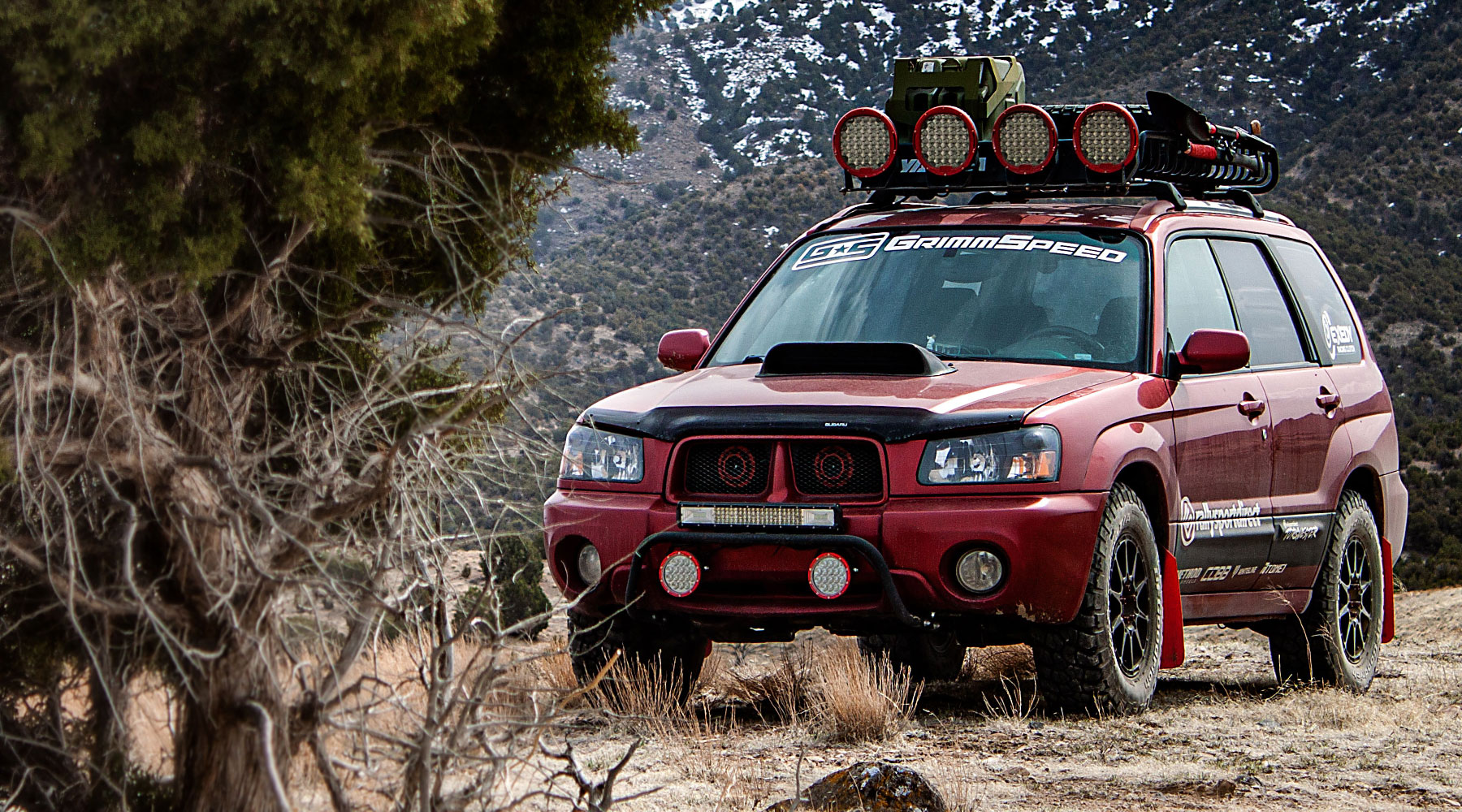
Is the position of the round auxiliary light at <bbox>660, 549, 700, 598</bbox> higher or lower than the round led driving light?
lower

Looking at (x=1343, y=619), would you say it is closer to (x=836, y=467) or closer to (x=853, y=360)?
(x=853, y=360)

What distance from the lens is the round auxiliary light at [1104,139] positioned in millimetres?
7438

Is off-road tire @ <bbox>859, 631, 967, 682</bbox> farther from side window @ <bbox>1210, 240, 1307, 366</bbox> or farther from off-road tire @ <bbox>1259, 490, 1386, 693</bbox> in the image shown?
side window @ <bbox>1210, 240, 1307, 366</bbox>

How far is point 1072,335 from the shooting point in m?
6.95

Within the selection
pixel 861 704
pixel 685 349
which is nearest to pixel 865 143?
pixel 685 349

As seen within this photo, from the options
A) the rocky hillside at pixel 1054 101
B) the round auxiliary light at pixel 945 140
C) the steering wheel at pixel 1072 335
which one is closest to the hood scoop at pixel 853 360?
the steering wheel at pixel 1072 335

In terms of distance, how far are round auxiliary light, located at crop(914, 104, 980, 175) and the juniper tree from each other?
2.22 m

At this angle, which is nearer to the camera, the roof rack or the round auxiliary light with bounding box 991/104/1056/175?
the round auxiliary light with bounding box 991/104/1056/175

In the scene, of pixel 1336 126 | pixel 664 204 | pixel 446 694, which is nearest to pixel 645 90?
pixel 664 204

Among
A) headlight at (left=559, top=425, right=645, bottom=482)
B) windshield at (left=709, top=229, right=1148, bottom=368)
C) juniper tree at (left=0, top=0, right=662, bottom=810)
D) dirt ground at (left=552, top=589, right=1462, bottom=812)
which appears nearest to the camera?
juniper tree at (left=0, top=0, right=662, bottom=810)

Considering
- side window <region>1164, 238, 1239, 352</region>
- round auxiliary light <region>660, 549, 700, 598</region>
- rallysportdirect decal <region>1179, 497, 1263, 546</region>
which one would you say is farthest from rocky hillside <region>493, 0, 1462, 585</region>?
round auxiliary light <region>660, 549, 700, 598</region>

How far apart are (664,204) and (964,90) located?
51657 millimetres

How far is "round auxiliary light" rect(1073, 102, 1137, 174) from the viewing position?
24.4 feet

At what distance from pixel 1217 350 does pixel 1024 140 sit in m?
1.38
